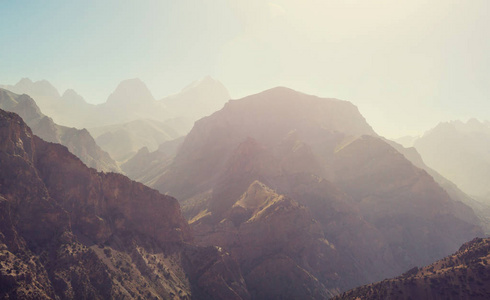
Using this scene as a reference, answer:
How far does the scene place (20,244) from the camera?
56.1m

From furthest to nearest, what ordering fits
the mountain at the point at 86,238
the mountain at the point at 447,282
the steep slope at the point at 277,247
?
the steep slope at the point at 277,247
the mountain at the point at 86,238
the mountain at the point at 447,282

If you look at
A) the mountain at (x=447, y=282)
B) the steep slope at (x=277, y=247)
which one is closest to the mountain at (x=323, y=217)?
the steep slope at (x=277, y=247)

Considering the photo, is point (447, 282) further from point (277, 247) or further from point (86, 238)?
point (86, 238)

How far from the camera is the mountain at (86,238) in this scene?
5619 cm

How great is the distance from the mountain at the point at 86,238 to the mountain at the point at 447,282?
41.6 m

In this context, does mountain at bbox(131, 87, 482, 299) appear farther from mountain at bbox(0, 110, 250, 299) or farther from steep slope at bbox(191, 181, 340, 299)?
mountain at bbox(0, 110, 250, 299)

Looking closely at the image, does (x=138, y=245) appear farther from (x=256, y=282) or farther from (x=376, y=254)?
(x=376, y=254)

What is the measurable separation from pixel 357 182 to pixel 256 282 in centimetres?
10839

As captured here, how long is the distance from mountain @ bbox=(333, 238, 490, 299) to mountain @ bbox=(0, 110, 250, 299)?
41646mm

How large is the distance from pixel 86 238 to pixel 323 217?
354 ft

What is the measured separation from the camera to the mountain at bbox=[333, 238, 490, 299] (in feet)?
182

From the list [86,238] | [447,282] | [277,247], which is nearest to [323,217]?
[277,247]

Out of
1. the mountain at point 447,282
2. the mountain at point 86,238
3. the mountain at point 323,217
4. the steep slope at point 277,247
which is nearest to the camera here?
the mountain at point 447,282

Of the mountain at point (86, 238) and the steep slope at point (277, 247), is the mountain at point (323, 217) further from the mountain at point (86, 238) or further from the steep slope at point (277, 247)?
the mountain at point (86, 238)
